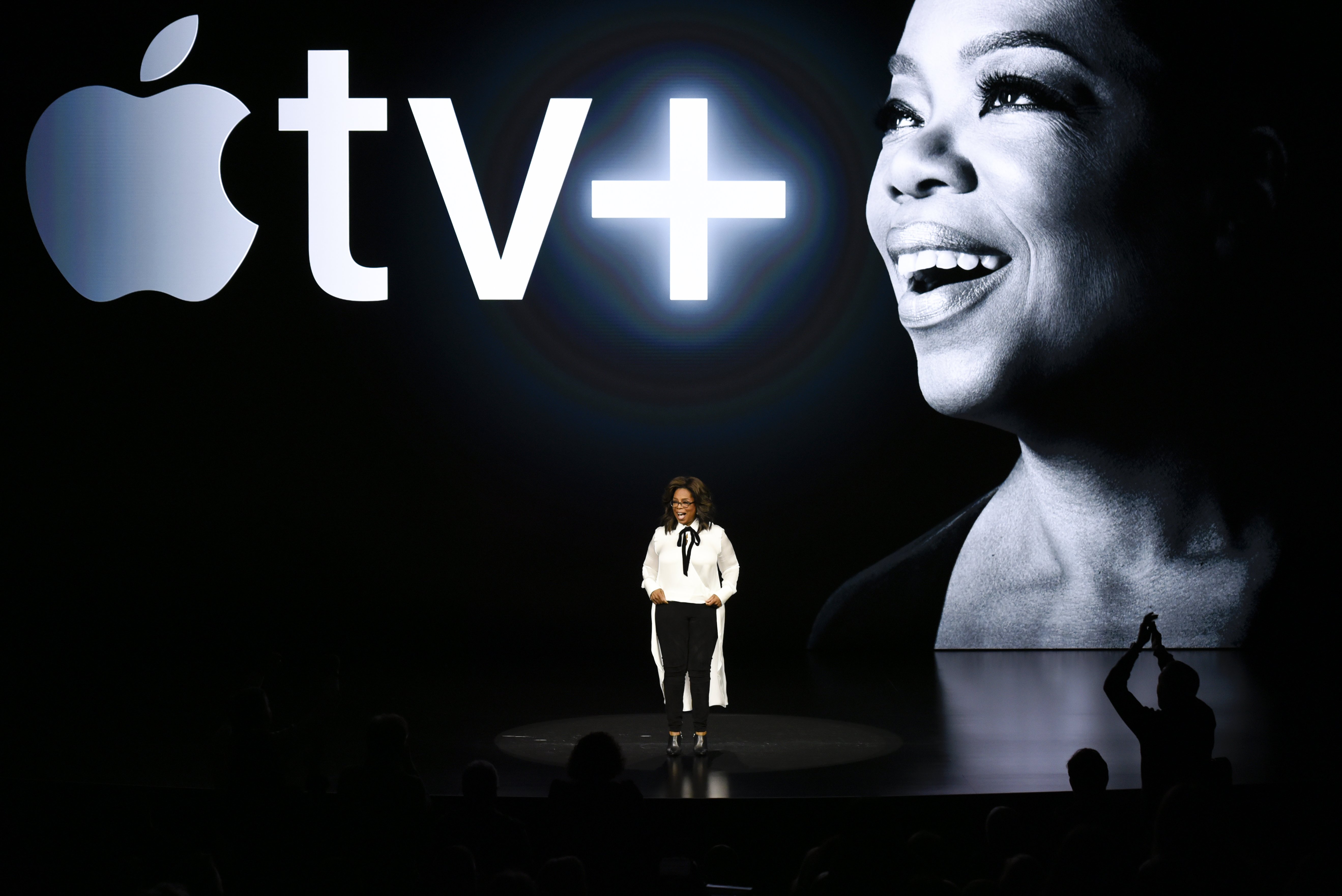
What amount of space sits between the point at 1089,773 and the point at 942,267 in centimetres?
461

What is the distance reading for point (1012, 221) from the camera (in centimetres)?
655

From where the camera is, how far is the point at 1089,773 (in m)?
2.47

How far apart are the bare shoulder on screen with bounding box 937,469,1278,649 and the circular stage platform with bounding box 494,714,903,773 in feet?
7.52

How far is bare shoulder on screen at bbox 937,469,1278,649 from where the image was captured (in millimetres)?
6762

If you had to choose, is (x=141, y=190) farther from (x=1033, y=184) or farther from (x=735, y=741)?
(x=1033, y=184)

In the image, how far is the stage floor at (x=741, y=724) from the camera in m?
3.80

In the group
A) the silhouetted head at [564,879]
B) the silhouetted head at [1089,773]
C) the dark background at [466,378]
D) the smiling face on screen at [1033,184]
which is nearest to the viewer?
the silhouetted head at [564,879]

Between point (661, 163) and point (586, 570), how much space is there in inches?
92.5

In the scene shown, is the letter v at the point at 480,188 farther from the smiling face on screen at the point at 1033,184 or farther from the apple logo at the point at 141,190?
the smiling face on screen at the point at 1033,184

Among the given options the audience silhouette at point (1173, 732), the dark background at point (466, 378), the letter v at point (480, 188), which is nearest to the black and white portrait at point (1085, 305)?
the dark background at point (466, 378)

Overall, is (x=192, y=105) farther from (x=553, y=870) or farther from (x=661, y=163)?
(x=553, y=870)

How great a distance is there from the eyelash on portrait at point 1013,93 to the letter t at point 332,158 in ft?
10.9

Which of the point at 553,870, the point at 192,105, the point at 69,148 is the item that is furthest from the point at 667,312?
the point at 553,870

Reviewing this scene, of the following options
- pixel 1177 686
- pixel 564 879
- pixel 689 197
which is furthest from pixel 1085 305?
pixel 564 879
